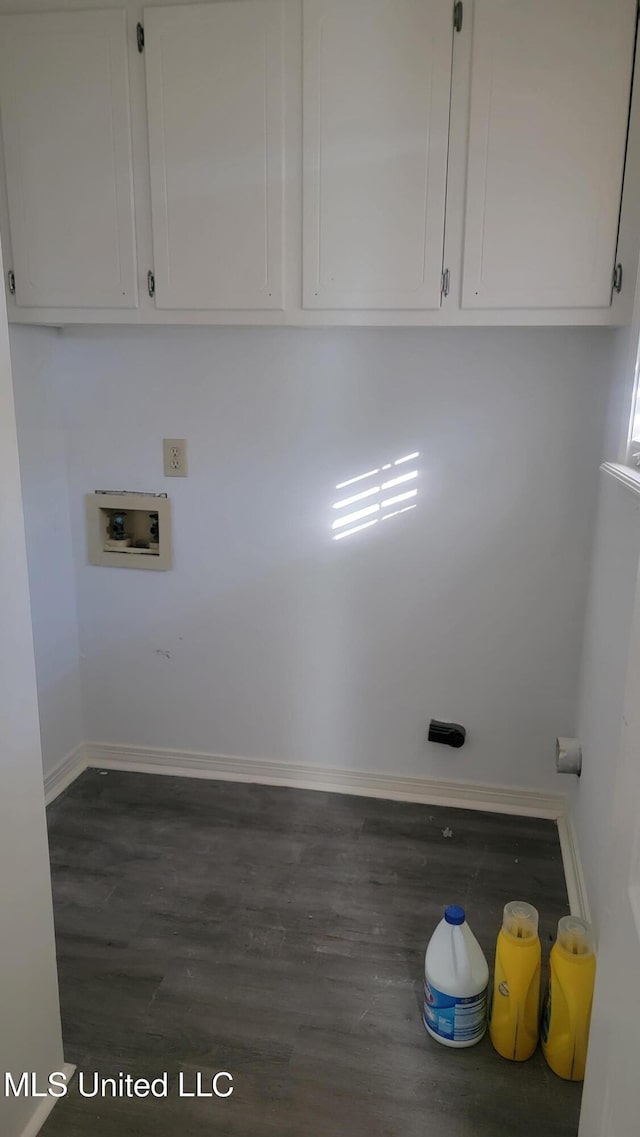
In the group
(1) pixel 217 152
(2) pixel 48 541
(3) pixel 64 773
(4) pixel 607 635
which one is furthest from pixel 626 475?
(3) pixel 64 773

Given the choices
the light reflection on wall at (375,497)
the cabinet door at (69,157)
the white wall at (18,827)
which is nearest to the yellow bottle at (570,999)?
the white wall at (18,827)

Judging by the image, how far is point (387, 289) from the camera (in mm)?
2131

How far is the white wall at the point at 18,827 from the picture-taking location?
54.0 inches

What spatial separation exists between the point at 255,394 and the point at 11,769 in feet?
4.84

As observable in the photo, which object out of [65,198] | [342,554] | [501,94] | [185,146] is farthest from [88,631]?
[501,94]

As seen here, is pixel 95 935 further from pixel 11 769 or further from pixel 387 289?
pixel 387 289

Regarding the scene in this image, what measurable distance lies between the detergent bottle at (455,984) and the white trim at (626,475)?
95 cm

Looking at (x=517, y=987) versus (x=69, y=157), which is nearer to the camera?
(x=517, y=987)

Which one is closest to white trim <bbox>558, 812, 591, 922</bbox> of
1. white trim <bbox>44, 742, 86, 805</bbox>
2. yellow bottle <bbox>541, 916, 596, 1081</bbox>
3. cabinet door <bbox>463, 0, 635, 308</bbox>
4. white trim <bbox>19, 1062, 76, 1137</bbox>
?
yellow bottle <bbox>541, 916, 596, 1081</bbox>

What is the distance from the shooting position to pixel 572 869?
2258mm

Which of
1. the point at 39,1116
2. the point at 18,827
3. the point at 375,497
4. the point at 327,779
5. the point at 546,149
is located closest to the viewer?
the point at 18,827

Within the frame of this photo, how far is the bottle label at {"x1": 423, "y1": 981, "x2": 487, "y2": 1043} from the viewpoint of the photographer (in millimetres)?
1698

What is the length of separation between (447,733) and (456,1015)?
100 centimetres

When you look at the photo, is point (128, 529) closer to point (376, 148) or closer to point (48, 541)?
point (48, 541)
